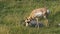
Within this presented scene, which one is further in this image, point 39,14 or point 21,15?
point 21,15

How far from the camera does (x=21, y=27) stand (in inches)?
398

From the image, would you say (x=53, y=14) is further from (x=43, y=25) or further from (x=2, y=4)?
(x=2, y=4)

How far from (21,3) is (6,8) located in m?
1.26

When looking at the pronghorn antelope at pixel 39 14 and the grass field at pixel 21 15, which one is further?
the pronghorn antelope at pixel 39 14

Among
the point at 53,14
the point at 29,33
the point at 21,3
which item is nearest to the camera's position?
the point at 29,33

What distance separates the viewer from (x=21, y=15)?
12406 mm

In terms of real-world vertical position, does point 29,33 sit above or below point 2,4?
below

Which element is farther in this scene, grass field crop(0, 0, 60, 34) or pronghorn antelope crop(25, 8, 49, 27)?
pronghorn antelope crop(25, 8, 49, 27)

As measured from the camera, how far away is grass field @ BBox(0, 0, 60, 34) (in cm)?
997

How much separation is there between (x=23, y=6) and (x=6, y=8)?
950 millimetres

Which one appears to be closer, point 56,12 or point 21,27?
point 21,27

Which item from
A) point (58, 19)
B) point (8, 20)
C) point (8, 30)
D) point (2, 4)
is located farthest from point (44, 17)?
point (2, 4)

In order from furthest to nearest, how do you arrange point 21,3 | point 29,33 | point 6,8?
point 21,3
point 6,8
point 29,33

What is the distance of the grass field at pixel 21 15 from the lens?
32.7 ft
